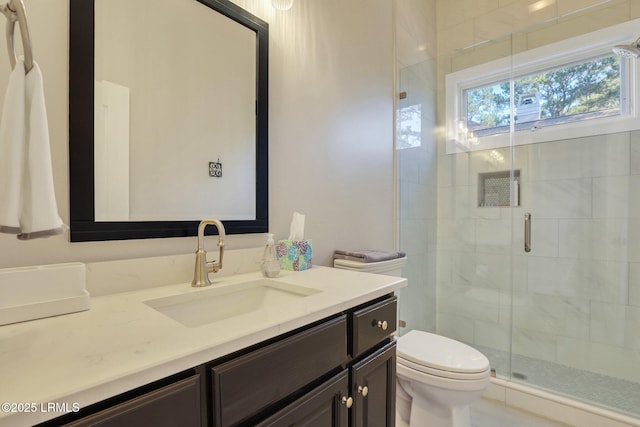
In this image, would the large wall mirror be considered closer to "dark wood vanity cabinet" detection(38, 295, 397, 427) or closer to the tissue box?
the tissue box

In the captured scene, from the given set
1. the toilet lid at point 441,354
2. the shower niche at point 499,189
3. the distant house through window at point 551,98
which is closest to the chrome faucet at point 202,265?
the toilet lid at point 441,354

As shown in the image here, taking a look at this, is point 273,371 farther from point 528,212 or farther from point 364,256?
point 528,212

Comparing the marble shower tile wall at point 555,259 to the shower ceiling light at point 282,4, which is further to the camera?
the marble shower tile wall at point 555,259

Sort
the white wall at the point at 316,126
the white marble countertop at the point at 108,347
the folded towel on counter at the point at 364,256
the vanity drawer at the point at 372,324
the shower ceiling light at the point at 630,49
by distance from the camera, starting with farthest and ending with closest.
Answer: the shower ceiling light at the point at 630,49
the folded towel on counter at the point at 364,256
the vanity drawer at the point at 372,324
the white wall at the point at 316,126
the white marble countertop at the point at 108,347

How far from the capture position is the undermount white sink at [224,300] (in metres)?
0.86

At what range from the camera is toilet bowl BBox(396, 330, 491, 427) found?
130cm

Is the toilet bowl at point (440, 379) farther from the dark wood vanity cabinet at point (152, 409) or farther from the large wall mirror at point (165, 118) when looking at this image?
the dark wood vanity cabinet at point (152, 409)

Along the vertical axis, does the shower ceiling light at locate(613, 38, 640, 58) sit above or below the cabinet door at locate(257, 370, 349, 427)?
above

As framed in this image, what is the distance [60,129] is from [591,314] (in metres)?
2.85

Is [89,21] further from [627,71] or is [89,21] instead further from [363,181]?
[627,71]

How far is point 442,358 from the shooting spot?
1.38m

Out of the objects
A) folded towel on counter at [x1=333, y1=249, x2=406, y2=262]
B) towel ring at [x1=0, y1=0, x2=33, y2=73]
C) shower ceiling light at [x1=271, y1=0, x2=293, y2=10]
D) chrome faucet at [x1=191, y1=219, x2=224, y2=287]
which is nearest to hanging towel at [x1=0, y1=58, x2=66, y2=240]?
towel ring at [x1=0, y1=0, x2=33, y2=73]

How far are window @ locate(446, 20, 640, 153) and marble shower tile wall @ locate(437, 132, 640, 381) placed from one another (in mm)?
111

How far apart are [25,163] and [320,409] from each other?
0.80 meters
